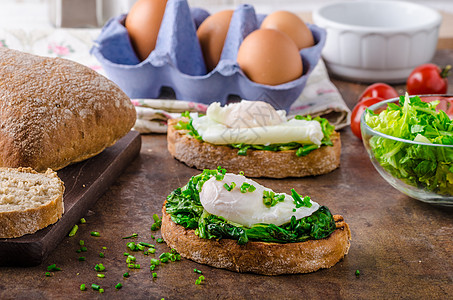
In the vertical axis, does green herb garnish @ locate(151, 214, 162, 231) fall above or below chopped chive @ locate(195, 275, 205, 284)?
below

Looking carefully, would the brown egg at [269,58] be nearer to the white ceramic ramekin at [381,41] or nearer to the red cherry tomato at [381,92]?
the red cherry tomato at [381,92]

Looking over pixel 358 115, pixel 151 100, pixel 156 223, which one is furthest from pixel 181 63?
pixel 156 223

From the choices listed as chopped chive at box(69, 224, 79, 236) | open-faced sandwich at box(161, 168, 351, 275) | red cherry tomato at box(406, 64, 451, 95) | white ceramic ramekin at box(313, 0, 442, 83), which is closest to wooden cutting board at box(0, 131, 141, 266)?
chopped chive at box(69, 224, 79, 236)

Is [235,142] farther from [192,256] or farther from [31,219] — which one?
[31,219]

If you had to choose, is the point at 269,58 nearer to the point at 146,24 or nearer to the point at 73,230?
the point at 146,24

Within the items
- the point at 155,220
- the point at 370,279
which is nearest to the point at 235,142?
the point at 155,220

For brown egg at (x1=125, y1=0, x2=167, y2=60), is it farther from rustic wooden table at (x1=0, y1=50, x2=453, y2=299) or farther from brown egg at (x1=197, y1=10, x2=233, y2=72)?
rustic wooden table at (x1=0, y1=50, x2=453, y2=299)
